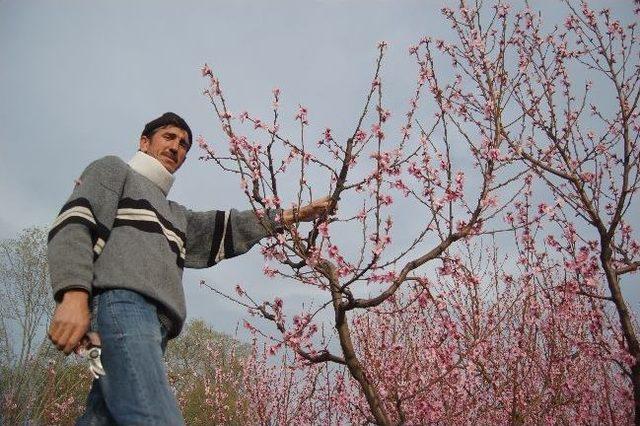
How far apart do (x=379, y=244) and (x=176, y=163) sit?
134 cm

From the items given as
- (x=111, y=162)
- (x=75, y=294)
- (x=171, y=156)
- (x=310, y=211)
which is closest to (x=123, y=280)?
(x=75, y=294)

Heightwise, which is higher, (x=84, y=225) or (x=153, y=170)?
(x=153, y=170)

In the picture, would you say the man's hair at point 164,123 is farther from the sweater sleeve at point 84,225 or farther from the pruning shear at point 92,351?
the pruning shear at point 92,351

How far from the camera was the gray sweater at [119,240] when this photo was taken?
1.60 metres

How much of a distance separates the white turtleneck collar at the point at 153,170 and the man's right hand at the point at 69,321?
33.0 inches

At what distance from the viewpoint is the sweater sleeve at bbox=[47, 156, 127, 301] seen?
1552 mm

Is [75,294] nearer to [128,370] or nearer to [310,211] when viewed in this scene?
[128,370]

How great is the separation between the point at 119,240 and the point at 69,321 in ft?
1.44

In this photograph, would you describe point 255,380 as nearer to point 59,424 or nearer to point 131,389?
point 131,389

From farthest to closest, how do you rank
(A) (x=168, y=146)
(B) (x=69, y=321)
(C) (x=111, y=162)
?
(A) (x=168, y=146) → (C) (x=111, y=162) → (B) (x=69, y=321)

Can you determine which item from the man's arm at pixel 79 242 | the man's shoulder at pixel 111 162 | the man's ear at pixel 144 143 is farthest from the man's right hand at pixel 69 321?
the man's ear at pixel 144 143

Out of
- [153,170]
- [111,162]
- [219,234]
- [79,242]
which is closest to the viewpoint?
[79,242]

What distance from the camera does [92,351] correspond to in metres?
1.52

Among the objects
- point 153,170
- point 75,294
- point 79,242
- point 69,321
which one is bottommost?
point 69,321
